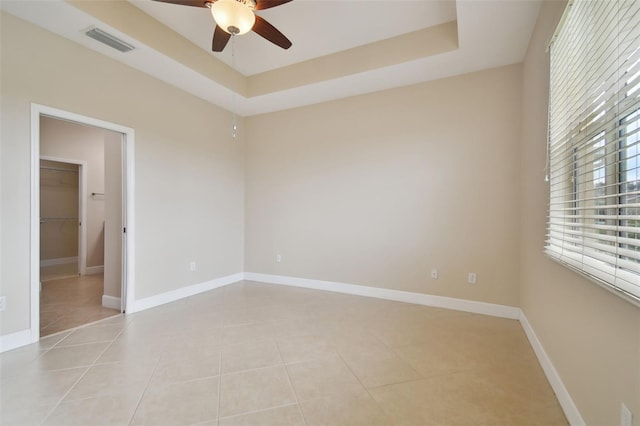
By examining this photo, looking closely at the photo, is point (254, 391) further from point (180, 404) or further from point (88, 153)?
point (88, 153)

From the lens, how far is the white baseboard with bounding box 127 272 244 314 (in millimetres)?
3451

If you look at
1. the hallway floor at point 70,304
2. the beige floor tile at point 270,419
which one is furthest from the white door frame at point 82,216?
the beige floor tile at point 270,419

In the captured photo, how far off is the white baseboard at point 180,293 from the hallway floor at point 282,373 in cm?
16

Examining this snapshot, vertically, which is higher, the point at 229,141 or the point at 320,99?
the point at 320,99

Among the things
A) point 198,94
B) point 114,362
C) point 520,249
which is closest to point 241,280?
point 114,362

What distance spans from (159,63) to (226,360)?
3.19 m

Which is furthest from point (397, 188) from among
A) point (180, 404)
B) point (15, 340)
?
point (15, 340)

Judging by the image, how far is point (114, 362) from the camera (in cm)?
226

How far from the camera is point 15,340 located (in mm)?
2471

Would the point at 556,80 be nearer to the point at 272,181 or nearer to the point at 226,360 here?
the point at 226,360

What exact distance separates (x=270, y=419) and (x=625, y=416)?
1614 mm

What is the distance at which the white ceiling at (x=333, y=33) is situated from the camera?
245 centimetres

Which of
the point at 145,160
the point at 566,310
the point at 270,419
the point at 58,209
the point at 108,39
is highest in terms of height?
the point at 108,39

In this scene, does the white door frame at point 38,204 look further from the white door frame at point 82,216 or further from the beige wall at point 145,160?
the white door frame at point 82,216
